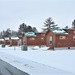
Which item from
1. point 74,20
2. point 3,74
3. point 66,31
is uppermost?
point 74,20

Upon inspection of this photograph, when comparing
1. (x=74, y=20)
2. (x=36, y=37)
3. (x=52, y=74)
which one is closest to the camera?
(x=52, y=74)

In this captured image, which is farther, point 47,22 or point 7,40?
point 47,22

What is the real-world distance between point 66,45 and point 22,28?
91.8m

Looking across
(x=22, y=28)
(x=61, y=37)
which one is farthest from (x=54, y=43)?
(x=22, y=28)

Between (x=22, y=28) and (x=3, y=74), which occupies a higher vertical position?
(x=22, y=28)

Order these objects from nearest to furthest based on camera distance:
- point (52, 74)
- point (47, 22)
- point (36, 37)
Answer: point (52, 74) → point (36, 37) → point (47, 22)

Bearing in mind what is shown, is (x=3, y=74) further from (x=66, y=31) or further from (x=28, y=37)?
(x=28, y=37)

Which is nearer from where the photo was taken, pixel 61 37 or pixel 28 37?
pixel 61 37

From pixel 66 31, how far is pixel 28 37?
19495mm

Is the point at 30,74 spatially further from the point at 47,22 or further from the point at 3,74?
the point at 47,22

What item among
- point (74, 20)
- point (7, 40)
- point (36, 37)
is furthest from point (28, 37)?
point (74, 20)

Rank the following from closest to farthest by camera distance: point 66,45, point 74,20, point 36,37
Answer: point 66,45 → point 36,37 → point 74,20

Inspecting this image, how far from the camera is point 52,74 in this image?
11883 mm

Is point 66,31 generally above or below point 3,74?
above
